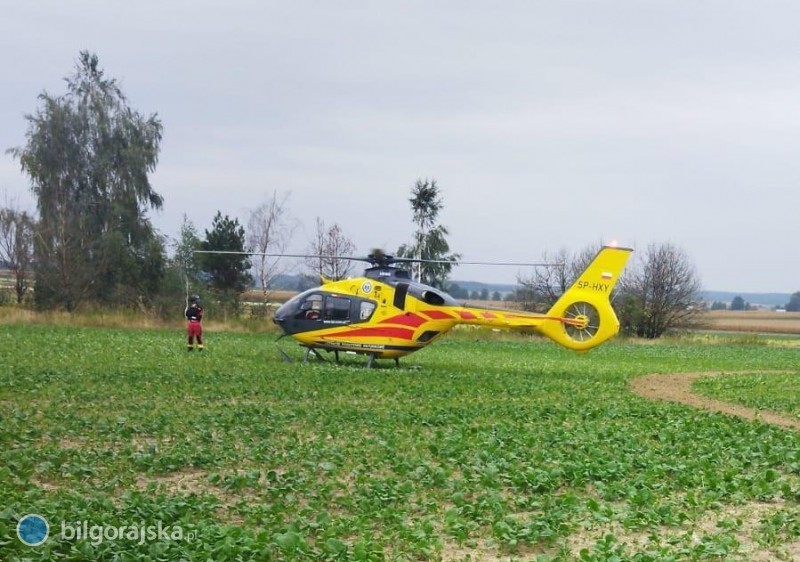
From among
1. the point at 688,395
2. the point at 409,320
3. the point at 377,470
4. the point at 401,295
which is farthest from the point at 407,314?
the point at 377,470

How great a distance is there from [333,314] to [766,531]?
705 inches

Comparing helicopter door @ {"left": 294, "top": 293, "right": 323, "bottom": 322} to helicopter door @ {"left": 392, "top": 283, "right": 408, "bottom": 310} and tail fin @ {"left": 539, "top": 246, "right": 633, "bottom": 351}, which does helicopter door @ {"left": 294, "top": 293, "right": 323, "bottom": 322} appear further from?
tail fin @ {"left": 539, "top": 246, "right": 633, "bottom": 351}

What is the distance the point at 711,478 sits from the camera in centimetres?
1080

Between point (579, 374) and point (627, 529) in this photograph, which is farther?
point (579, 374)

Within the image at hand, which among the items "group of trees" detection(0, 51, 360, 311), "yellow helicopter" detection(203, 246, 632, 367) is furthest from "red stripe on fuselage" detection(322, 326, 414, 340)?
"group of trees" detection(0, 51, 360, 311)

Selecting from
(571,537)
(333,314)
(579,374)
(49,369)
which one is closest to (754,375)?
(579,374)

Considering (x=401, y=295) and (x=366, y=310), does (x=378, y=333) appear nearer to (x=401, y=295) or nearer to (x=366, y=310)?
(x=366, y=310)

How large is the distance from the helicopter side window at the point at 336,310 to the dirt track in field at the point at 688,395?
7954 millimetres

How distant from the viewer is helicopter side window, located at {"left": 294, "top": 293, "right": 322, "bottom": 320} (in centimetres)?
2581

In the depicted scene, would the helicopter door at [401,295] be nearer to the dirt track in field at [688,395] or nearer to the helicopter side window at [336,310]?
the helicopter side window at [336,310]

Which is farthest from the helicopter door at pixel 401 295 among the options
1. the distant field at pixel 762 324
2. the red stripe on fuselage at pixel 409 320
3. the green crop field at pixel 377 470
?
the distant field at pixel 762 324

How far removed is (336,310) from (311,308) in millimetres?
773

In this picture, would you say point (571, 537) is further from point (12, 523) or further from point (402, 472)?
point (12, 523)

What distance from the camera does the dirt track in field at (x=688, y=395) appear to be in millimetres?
17859
